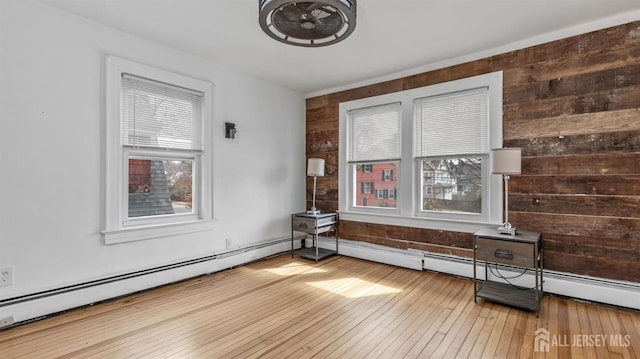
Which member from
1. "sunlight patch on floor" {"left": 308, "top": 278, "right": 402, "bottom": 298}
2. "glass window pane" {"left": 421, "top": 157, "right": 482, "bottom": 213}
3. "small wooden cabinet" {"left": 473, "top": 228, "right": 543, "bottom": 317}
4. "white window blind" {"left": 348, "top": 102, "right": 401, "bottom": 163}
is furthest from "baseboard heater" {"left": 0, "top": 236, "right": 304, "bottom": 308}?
"small wooden cabinet" {"left": 473, "top": 228, "right": 543, "bottom": 317}

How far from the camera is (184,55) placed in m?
3.35

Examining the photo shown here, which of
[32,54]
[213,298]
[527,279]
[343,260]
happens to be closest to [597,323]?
[527,279]

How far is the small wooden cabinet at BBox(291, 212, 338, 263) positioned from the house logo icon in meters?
2.47

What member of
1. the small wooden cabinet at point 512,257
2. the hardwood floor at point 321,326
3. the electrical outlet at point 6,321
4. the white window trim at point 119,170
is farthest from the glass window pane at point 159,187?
the small wooden cabinet at point 512,257

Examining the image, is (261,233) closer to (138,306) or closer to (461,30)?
(138,306)

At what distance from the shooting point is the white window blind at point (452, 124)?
11.0 feet

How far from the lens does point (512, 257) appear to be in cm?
261

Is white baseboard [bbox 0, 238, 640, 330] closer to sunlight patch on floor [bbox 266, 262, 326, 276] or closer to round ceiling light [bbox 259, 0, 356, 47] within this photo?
sunlight patch on floor [bbox 266, 262, 326, 276]

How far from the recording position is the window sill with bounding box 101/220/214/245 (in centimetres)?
279

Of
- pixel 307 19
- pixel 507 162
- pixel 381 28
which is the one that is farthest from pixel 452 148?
pixel 307 19

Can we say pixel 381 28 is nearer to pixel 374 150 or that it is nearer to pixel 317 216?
pixel 374 150

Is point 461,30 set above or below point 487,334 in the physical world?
above

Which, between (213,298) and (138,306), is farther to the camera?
(213,298)

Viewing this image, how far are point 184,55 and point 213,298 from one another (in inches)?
102
